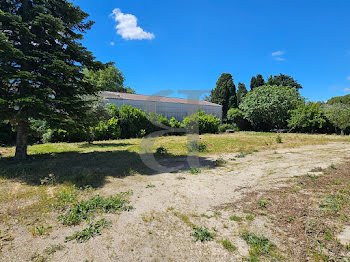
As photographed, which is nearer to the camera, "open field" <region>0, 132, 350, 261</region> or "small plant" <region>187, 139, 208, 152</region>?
"open field" <region>0, 132, 350, 261</region>

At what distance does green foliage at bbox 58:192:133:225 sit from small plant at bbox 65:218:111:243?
0.34 m

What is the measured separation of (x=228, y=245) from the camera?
2549mm

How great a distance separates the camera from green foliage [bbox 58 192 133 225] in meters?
3.19

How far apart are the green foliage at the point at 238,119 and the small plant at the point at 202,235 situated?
27.8 metres

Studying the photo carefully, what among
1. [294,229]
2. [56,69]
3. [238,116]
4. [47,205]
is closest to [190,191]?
[294,229]

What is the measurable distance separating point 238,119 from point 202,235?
28.5 meters

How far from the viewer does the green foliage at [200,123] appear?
20016 millimetres

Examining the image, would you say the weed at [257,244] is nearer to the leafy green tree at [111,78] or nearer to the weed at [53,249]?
the weed at [53,249]

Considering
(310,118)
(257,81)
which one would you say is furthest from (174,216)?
(257,81)

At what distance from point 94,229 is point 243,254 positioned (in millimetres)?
2196

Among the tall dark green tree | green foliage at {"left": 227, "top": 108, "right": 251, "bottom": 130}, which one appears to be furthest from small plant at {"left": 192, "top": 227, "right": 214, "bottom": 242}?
the tall dark green tree

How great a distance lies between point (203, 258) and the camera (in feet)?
7.66

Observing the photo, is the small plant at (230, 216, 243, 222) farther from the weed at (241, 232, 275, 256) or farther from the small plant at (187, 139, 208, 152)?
the small plant at (187, 139, 208, 152)

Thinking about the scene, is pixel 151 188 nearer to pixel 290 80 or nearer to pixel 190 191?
pixel 190 191
